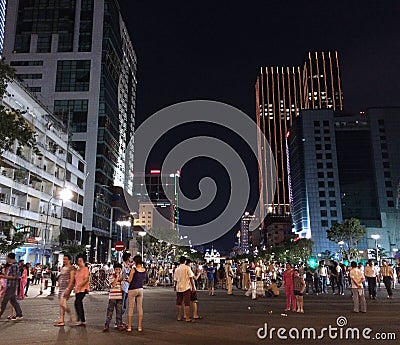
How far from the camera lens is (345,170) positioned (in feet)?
406

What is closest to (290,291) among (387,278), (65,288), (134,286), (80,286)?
(134,286)

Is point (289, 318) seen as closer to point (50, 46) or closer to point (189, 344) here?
point (189, 344)

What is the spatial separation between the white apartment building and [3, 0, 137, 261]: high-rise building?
12.7 m

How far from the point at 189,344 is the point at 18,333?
443 cm

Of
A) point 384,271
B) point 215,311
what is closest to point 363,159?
point 384,271

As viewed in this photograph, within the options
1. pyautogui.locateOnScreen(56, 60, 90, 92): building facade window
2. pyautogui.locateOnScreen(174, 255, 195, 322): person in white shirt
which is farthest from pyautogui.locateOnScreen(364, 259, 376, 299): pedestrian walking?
pyautogui.locateOnScreen(56, 60, 90, 92): building facade window

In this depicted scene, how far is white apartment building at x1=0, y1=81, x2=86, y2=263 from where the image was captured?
1833 inches

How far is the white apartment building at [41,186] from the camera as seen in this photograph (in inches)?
1833

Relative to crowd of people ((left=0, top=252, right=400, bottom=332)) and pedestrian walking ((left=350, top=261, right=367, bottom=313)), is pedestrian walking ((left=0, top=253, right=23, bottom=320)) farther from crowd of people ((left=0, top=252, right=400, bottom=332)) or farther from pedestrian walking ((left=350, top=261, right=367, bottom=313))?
pedestrian walking ((left=350, top=261, right=367, bottom=313))

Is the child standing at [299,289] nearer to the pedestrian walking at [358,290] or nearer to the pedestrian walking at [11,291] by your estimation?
the pedestrian walking at [358,290]

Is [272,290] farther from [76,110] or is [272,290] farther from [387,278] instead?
[76,110]

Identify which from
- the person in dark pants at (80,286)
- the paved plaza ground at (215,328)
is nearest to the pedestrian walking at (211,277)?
the paved plaza ground at (215,328)

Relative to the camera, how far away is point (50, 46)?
8600 centimetres

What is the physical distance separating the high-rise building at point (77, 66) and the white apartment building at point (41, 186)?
1267 cm
